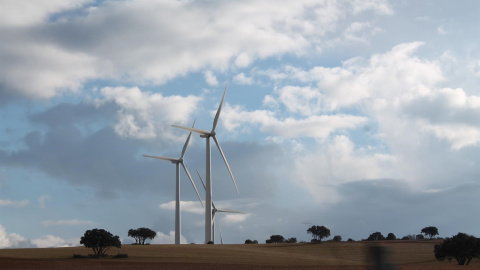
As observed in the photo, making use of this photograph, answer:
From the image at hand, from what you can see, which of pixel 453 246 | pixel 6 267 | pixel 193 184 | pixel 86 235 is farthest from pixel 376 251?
pixel 193 184

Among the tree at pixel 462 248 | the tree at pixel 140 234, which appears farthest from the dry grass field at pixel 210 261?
the tree at pixel 140 234

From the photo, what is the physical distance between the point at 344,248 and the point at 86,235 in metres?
54.0

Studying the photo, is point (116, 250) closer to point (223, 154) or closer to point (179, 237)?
point (223, 154)

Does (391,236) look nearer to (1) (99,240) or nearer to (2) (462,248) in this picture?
(2) (462,248)

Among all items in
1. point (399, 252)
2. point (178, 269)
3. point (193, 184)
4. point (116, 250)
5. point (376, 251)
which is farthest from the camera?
point (193, 184)

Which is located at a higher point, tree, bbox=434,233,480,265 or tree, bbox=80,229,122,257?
tree, bbox=80,229,122,257

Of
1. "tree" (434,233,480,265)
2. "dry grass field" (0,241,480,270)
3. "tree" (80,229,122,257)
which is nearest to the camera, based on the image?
"dry grass field" (0,241,480,270)

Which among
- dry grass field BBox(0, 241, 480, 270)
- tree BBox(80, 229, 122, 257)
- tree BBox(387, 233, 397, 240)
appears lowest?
dry grass field BBox(0, 241, 480, 270)

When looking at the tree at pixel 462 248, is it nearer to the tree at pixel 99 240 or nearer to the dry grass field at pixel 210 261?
the dry grass field at pixel 210 261

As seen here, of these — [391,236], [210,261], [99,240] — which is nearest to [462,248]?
[210,261]

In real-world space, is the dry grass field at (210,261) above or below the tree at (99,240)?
below

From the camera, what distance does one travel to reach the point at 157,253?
9750 centimetres

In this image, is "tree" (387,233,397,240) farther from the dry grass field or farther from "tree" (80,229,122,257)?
"tree" (80,229,122,257)

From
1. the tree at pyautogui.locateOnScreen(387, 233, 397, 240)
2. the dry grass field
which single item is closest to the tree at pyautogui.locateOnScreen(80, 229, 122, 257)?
the dry grass field
